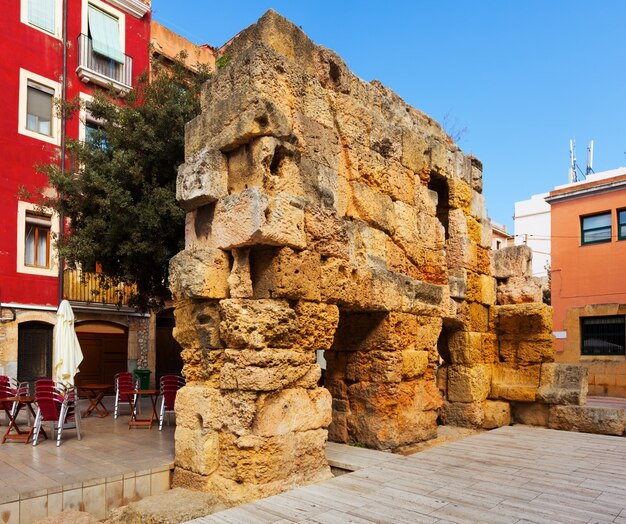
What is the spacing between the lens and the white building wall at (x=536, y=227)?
2875 cm

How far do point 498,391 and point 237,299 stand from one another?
560 cm

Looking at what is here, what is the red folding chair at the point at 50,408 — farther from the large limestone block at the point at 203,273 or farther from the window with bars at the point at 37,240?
the window with bars at the point at 37,240

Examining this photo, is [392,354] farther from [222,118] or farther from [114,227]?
[114,227]

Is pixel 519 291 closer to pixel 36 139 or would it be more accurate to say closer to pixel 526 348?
pixel 526 348

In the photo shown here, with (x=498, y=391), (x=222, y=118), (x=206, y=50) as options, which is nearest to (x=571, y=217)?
(x=498, y=391)

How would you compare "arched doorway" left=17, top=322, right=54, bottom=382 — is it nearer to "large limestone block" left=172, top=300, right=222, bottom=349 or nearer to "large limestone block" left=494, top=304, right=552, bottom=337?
"large limestone block" left=172, top=300, right=222, bottom=349

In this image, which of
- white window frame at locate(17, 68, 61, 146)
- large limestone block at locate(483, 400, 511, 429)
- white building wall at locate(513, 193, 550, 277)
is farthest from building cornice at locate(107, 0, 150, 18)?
white building wall at locate(513, 193, 550, 277)

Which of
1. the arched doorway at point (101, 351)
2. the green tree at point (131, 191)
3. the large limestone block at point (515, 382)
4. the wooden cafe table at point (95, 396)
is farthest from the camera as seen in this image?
the arched doorway at point (101, 351)

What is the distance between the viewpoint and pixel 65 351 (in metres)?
8.52

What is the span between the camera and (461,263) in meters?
8.55

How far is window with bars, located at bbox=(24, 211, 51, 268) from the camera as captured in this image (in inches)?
548

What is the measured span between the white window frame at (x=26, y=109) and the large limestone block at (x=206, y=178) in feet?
33.0

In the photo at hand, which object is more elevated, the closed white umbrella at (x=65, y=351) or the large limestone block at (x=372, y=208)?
the large limestone block at (x=372, y=208)

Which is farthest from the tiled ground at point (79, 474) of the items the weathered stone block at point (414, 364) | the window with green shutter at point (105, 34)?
the window with green shutter at point (105, 34)
